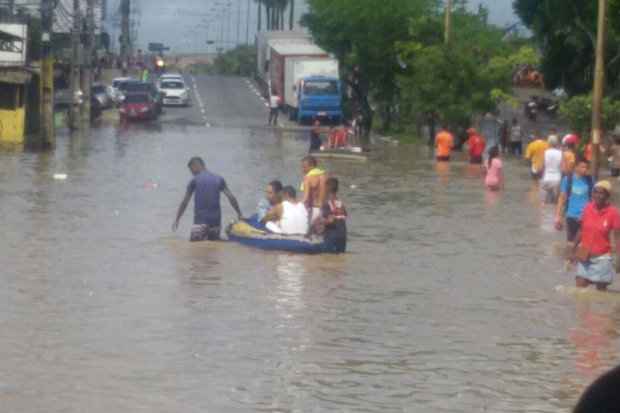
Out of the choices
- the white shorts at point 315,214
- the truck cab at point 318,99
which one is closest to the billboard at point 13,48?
the truck cab at point 318,99

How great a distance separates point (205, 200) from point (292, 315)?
270 inches

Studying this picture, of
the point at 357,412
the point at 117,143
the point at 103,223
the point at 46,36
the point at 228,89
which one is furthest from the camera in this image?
the point at 228,89

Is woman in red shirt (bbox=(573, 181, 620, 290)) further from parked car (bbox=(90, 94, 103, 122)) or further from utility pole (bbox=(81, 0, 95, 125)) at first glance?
parked car (bbox=(90, 94, 103, 122))

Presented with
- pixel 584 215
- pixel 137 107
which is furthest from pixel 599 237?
pixel 137 107

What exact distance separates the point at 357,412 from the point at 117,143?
44.7 meters

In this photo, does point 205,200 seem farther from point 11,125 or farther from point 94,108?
point 94,108

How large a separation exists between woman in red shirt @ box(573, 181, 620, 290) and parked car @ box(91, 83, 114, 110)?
6266 centimetres

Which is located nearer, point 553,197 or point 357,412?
point 357,412

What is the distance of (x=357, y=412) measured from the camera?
34.1ft

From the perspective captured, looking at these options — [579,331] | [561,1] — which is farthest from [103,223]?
[561,1]

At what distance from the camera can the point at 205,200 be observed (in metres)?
22.0

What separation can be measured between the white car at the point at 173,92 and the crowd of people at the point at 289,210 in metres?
63.9

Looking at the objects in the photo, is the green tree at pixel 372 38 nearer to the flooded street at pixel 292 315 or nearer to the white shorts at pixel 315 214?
the flooded street at pixel 292 315

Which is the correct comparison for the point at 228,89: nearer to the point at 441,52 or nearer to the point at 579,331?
the point at 441,52
